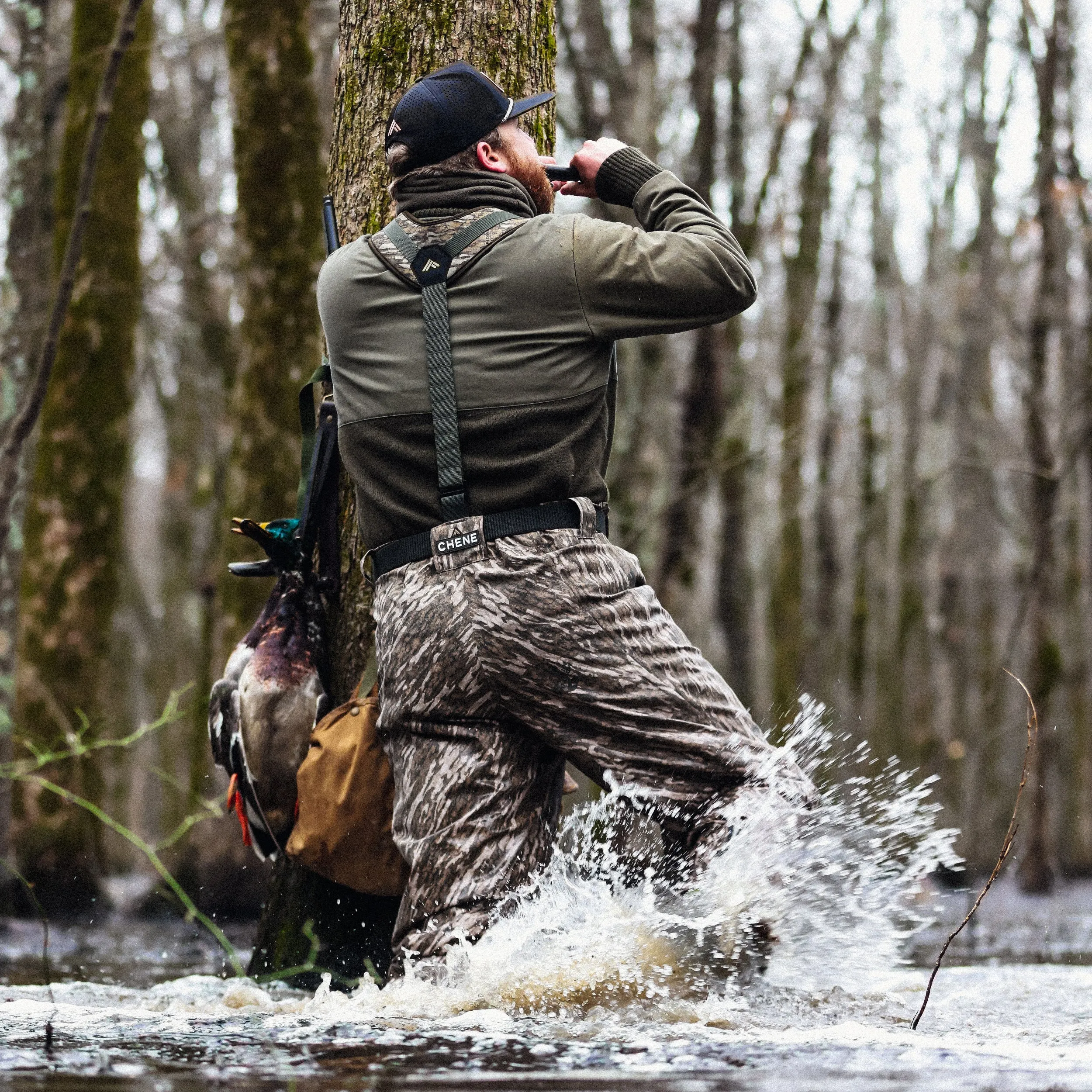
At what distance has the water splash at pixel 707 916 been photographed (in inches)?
146

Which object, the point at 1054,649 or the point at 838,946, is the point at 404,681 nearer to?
the point at 838,946

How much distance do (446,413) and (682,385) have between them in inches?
410

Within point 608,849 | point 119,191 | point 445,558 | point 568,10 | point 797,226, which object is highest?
point 568,10

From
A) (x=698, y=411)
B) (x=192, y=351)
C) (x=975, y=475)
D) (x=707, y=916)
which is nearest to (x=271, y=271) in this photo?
(x=698, y=411)

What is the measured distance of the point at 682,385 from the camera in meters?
14.1

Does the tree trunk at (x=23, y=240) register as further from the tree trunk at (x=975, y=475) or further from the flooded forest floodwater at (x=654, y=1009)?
the tree trunk at (x=975, y=475)

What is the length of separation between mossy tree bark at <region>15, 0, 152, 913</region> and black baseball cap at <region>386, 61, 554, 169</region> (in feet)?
20.8

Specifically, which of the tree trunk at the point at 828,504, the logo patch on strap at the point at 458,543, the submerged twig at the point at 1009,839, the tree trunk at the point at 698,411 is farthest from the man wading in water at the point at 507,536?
the tree trunk at the point at 828,504

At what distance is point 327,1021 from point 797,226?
17011 millimetres

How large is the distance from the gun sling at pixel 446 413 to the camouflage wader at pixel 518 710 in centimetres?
3

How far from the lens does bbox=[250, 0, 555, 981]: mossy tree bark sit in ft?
15.2

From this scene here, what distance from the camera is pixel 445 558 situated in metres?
3.89

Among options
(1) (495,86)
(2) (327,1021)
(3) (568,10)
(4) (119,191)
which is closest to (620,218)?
(3) (568,10)

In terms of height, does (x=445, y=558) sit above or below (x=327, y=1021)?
above
